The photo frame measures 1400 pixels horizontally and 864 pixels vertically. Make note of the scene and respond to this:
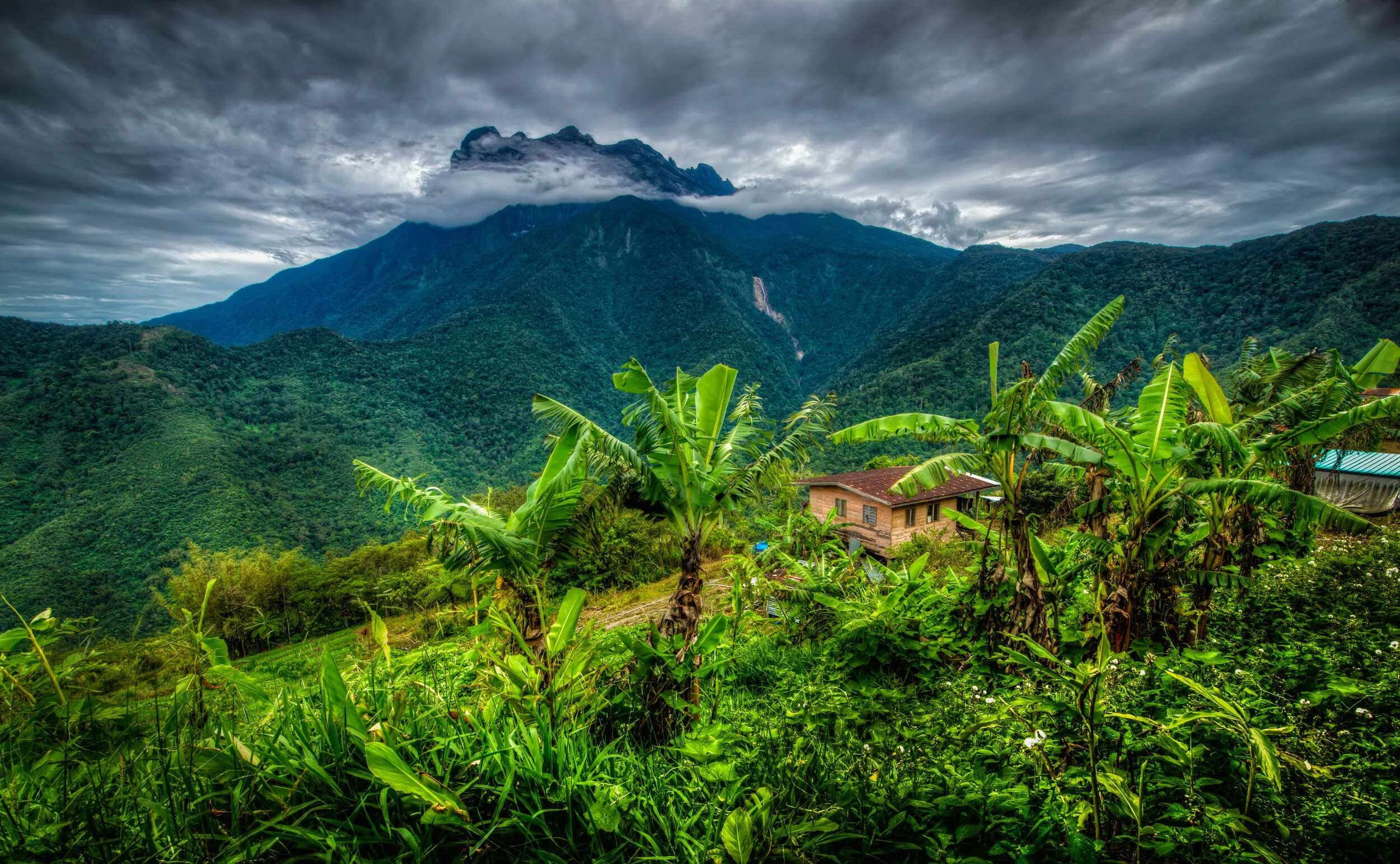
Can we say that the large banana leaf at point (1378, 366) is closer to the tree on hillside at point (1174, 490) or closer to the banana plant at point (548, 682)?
the tree on hillside at point (1174, 490)

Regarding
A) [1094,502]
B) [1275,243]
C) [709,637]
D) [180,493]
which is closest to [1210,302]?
[1275,243]

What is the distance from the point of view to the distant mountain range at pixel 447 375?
128 feet

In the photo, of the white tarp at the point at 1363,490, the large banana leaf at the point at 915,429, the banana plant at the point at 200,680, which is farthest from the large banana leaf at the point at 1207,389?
the white tarp at the point at 1363,490

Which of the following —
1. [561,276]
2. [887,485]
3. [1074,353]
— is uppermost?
[561,276]

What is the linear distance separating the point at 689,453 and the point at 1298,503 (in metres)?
4.74

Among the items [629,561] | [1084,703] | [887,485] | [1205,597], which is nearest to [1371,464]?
[887,485]

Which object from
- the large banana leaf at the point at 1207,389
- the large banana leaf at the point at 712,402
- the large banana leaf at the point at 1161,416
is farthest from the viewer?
the large banana leaf at the point at 712,402

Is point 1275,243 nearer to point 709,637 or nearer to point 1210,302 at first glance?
point 1210,302

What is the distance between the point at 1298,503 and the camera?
3.73 meters

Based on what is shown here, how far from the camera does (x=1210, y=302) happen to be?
2079 inches

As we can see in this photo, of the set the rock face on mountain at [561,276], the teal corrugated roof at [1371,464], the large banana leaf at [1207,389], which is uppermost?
the rock face on mountain at [561,276]

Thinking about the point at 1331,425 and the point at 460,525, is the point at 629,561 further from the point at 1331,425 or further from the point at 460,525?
the point at 1331,425

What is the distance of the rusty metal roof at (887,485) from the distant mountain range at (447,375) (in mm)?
17404

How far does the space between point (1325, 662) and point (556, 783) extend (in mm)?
4333
